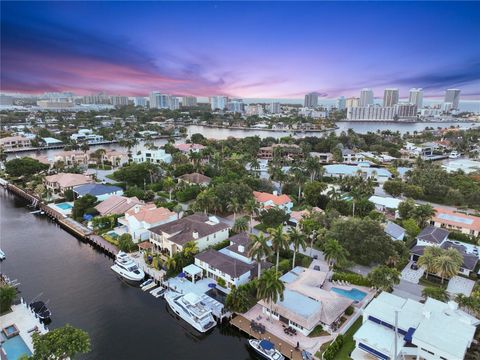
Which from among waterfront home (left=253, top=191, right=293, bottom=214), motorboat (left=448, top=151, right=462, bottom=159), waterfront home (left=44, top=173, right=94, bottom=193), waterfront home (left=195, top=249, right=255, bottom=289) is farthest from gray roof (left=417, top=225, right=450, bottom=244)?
motorboat (left=448, top=151, right=462, bottom=159)

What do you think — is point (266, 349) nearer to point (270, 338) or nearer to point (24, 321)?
point (270, 338)

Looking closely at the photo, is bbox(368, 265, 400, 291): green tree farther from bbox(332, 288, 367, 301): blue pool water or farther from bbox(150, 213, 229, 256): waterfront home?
bbox(150, 213, 229, 256): waterfront home

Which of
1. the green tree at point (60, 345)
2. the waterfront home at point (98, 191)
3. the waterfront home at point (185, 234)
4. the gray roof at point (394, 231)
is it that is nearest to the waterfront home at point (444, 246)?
the gray roof at point (394, 231)

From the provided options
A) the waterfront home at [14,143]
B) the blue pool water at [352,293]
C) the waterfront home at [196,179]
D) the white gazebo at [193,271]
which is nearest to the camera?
the blue pool water at [352,293]

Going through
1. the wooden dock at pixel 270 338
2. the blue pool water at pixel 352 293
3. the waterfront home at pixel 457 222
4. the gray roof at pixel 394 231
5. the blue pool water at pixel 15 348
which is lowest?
the wooden dock at pixel 270 338

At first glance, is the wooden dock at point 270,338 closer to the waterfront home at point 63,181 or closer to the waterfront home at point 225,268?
the waterfront home at point 225,268

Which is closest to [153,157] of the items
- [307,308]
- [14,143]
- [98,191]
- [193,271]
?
[98,191]
